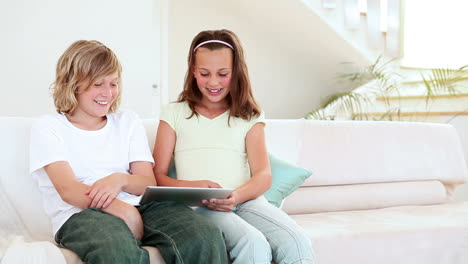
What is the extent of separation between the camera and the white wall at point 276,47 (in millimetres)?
4645

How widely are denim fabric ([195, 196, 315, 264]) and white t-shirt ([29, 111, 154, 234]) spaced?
0.92 feet

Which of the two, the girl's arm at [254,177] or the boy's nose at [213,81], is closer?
the girl's arm at [254,177]

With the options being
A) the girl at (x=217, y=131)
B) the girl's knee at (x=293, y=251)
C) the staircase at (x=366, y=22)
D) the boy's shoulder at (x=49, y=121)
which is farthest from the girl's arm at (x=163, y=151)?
the staircase at (x=366, y=22)

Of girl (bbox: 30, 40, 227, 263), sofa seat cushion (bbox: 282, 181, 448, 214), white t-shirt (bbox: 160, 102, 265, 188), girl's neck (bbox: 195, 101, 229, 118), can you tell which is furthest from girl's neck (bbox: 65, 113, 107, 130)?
sofa seat cushion (bbox: 282, 181, 448, 214)

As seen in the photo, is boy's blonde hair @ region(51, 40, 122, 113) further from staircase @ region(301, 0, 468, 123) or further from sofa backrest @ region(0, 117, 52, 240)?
staircase @ region(301, 0, 468, 123)

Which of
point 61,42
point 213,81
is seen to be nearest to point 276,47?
point 61,42

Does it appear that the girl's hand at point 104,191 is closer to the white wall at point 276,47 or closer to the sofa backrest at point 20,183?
the sofa backrest at point 20,183

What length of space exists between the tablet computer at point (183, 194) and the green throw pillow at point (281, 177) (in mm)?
387

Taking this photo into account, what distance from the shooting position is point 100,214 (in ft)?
4.62

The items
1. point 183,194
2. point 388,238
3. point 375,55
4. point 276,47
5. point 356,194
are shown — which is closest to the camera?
point 183,194

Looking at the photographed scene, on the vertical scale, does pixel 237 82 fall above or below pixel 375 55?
below

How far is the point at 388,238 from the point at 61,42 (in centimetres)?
260

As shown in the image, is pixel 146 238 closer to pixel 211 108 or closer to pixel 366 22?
pixel 211 108

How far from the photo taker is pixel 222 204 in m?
1.57
